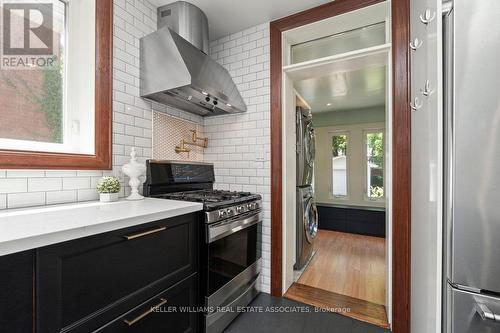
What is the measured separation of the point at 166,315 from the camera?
116 cm

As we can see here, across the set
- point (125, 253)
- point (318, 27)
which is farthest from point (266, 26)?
point (125, 253)

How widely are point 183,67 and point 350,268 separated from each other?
9.26 feet

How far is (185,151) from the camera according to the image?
2137mm

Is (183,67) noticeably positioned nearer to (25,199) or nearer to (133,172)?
(133,172)

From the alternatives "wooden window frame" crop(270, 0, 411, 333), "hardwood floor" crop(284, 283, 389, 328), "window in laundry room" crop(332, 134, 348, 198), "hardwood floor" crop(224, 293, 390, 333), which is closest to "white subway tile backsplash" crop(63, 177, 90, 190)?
"hardwood floor" crop(224, 293, 390, 333)

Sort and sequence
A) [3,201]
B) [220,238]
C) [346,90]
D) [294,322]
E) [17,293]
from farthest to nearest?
[346,90], [294,322], [220,238], [3,201], [17,293]

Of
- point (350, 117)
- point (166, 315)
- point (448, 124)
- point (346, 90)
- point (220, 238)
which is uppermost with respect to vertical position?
point (346, 90)

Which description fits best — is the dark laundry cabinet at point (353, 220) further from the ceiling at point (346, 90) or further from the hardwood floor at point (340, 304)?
the hardwood floor at point (340, 304)

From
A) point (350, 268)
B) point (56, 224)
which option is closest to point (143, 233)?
point (56, 224)

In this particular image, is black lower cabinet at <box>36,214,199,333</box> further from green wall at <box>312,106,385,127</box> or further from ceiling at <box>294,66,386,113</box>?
green wall at <box>312,106,385,127</box>

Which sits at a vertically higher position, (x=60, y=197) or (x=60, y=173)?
(x=60, y=173)

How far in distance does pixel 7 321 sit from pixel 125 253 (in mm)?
375

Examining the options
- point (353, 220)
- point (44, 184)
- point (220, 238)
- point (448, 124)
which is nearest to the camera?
point (448, 124)

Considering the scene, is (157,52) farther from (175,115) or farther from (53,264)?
(53,264)
